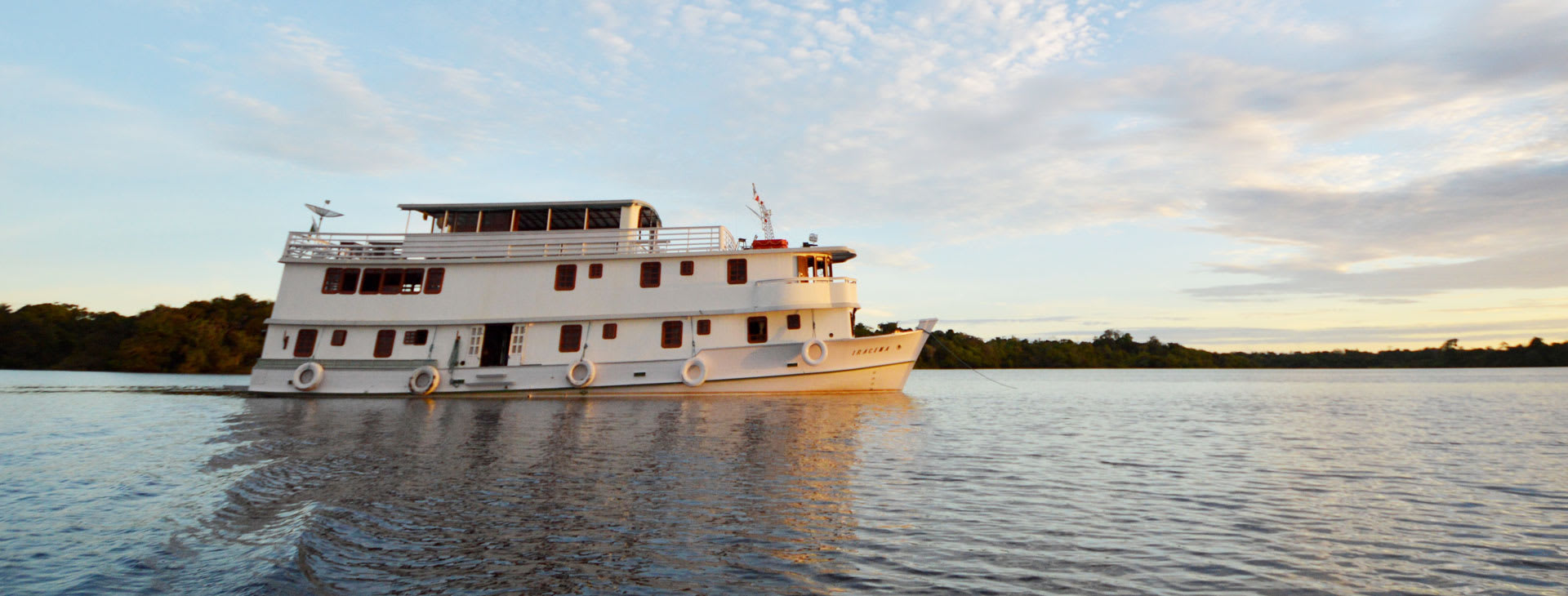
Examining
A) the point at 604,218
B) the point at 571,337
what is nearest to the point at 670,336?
the point at 571,337

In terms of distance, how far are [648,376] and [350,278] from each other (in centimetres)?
1087

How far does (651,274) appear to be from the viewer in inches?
879

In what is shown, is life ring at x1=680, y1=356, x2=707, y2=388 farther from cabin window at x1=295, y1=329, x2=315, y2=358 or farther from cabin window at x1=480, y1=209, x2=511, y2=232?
cabin window at x1=295, y1=329, x2=315, y2=358

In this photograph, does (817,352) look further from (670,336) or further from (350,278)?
(350,278)

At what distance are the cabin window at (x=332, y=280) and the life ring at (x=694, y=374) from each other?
12123mm

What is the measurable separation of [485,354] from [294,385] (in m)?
5.61

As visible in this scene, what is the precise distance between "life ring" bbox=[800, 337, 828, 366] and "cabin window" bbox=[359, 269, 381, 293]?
46.7ft

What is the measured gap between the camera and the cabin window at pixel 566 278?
22.6 m

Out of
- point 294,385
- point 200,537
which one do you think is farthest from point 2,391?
point 200,537

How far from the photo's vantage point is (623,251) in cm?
2294

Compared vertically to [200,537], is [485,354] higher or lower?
higher

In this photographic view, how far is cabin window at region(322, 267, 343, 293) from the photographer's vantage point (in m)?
23.1

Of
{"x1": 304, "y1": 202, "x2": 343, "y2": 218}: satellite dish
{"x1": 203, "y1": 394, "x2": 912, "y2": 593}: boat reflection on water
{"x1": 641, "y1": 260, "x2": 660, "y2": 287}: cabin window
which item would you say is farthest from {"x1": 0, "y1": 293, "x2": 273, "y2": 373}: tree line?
{"x1": 203, "y1": 394, "x2": 912, "y2": 593}: boat reflection on water

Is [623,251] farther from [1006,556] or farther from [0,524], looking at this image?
[1006,556]
